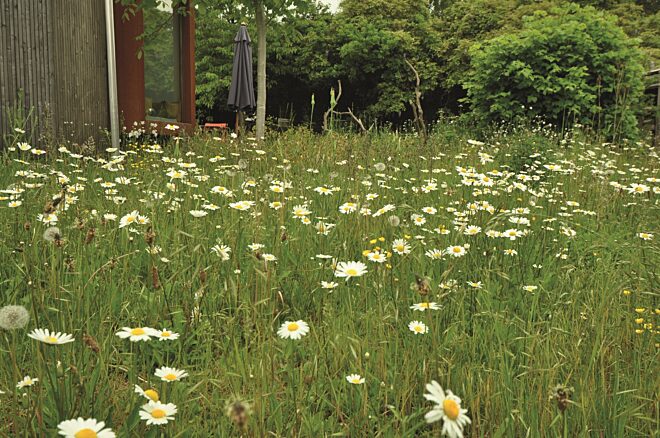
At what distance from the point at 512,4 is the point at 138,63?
17.0 meters

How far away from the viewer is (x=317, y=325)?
229 cm

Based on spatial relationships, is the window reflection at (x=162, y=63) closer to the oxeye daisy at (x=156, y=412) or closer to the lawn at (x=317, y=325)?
the lawn at (x=317, y=325)

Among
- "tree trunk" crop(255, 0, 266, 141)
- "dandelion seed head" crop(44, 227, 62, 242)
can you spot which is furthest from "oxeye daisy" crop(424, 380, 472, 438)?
"tree trunk" crop(255, 0, 266, 141)

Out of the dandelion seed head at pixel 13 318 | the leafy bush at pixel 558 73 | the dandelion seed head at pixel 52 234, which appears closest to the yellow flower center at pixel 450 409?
the dandelion seed head at pixel 13 318

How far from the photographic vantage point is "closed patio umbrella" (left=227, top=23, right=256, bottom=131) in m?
11.3

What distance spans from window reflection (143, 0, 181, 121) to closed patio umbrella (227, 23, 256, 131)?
3.40 feet

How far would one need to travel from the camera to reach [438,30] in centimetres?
2283

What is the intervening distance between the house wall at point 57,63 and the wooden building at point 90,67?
1 cm

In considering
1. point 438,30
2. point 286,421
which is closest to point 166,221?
point 286,421

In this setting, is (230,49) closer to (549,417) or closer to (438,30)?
(438,30)

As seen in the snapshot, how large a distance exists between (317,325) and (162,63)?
30.4ft

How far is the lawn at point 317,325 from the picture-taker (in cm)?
154

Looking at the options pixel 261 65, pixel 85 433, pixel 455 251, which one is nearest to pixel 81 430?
pixel 85 433

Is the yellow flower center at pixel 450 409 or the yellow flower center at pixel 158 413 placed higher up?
the yellow flower center at pixel 450 409
